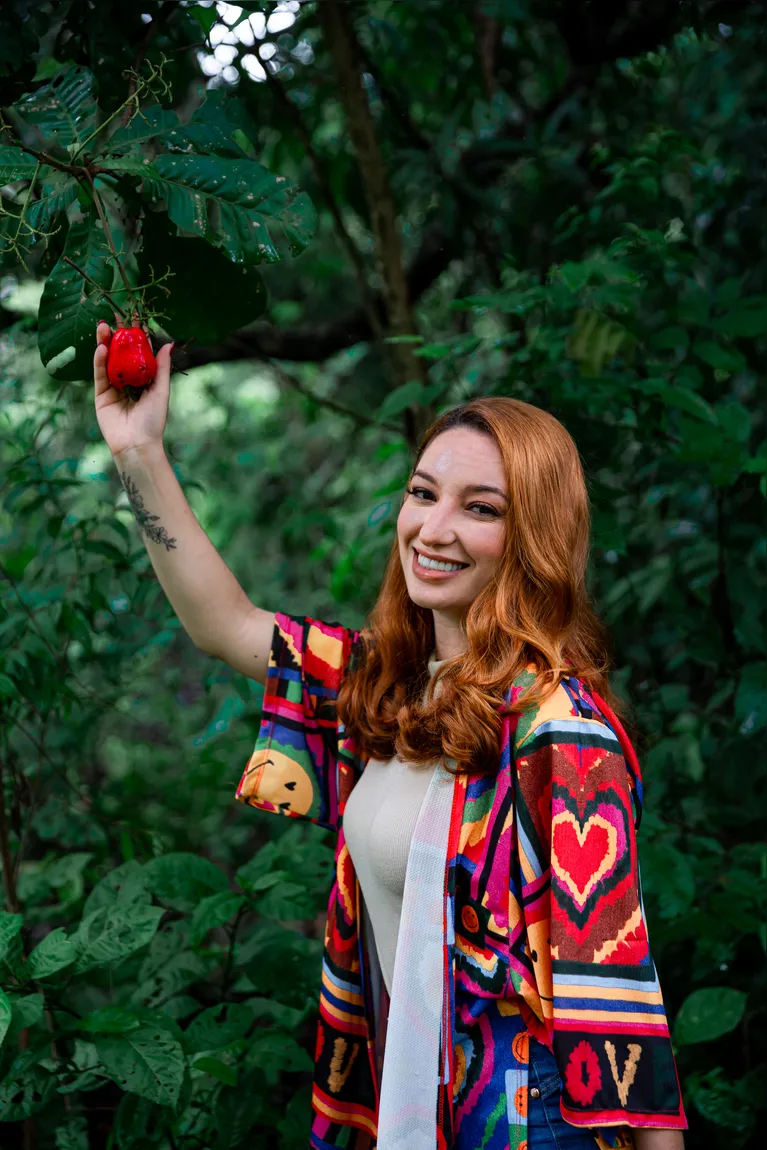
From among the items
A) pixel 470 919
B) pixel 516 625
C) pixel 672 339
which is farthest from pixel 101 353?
pixel 672 339

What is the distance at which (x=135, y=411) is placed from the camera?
1523mm

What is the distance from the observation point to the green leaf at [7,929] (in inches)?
56.8

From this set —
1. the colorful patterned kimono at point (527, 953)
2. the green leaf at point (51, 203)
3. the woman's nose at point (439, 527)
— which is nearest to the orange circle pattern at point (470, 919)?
the colorful patterned kimono at point (527, 953)

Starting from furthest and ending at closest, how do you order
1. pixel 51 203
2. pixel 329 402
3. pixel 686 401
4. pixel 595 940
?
pixel 329 402, pixel 686 401, pixel 51 203, pixel 595 940

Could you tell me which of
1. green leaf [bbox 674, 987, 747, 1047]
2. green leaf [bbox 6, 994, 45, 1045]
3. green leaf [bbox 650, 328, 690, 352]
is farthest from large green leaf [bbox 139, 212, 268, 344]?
green leaf [bbox 674, 987, 747, 1047]

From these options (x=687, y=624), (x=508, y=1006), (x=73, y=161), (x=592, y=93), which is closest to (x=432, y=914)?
(x=508, y=1006)

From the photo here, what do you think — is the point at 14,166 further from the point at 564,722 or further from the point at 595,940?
the point at 595,940

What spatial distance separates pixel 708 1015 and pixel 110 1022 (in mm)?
1025

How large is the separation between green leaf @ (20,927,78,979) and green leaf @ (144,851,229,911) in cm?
32

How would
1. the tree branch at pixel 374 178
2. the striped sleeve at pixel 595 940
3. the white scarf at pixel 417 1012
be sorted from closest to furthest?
the striped sleeve at pixel 595 940 → the white scarf at pixel 417 1012 → the tree branch at pixel 374 178

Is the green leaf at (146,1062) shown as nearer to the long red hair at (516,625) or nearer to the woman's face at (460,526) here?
the long red hair at (516,625)

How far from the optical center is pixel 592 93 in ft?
10.3

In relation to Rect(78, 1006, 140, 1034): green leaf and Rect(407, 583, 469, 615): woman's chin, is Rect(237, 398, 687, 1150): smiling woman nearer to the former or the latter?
Rect(407, 583, 469, 615): woman's chin

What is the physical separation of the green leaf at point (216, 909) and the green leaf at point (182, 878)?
0.05 meters
